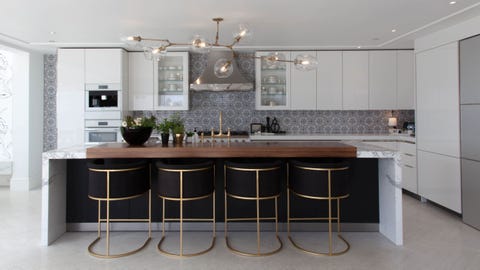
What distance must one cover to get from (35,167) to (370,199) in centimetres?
556

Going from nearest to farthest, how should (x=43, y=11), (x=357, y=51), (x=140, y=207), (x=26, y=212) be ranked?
(x=140, y=207)
(x=43, y=11)
(x=26, y=212)
(x=357, y=51)

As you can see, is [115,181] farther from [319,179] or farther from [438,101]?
[438,101]

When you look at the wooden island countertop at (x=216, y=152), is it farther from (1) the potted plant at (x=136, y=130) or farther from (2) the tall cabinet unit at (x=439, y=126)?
(2) the tall cabinet unit at (x=439, y=126)

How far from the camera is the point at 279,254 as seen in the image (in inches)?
109

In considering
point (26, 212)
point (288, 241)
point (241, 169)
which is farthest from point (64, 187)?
point (288, 241)

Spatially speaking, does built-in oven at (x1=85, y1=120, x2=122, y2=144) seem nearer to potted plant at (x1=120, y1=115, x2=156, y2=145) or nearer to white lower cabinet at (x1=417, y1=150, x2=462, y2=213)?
potted plant at (x1=120, y1=115, x2=156, y2=145)

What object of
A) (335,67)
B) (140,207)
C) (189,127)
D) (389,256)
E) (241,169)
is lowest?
(389,256)

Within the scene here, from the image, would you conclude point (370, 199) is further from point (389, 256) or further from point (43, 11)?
point (43, 11)

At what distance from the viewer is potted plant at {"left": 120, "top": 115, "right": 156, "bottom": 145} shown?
307 centimetres

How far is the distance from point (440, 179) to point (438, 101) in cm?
103

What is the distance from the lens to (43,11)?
11.5 ft

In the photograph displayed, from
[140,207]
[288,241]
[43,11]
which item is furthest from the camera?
[43,11]

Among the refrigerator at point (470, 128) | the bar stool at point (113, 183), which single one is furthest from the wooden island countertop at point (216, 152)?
the refrigerator at point (470, 128)

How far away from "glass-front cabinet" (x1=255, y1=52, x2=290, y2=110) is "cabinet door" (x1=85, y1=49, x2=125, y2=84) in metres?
2.36
